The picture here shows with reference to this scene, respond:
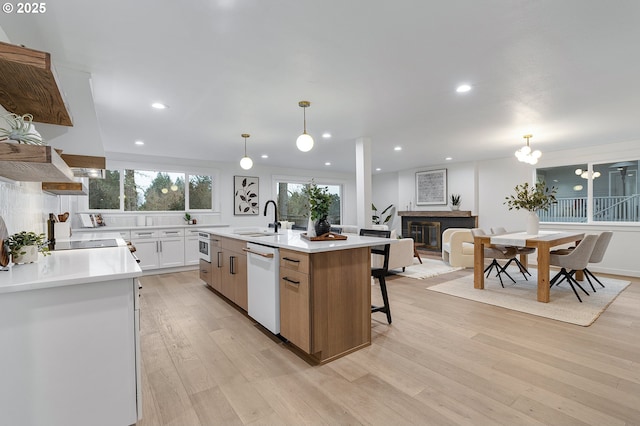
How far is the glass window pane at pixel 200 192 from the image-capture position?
21.8 ft

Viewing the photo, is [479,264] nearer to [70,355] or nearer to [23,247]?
[70,355]

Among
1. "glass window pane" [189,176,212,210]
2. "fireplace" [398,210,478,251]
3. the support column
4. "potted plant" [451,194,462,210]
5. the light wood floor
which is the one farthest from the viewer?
"potted plant" [451,194,462,210]

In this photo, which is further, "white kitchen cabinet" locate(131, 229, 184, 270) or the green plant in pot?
"white kitchen cabinet" locate(131, 229, 184, 270)

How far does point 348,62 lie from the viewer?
236 cm

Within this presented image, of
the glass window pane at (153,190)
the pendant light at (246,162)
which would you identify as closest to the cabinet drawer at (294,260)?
the pendant light at (246,162)

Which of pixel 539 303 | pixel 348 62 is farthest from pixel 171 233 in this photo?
pixel 539 303

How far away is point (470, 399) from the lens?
1.80 m

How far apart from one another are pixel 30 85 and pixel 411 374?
2.76m

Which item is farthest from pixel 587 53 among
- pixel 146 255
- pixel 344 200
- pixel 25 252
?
pixel 344 200

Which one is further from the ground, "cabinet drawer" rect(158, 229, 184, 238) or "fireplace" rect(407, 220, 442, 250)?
"cabinet drawer" rect(158, 229, 184, 238)

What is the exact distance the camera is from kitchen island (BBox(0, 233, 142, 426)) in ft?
3.93

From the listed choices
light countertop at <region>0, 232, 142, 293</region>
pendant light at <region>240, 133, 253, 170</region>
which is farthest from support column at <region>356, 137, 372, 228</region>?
light countertop at <region>0, 232, 142, 293</region>

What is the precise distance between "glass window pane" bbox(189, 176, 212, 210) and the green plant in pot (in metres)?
4.80

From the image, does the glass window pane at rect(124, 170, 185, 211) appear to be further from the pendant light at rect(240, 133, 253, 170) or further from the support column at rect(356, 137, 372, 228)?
the support column at rect(356, 137, 372, 228)
